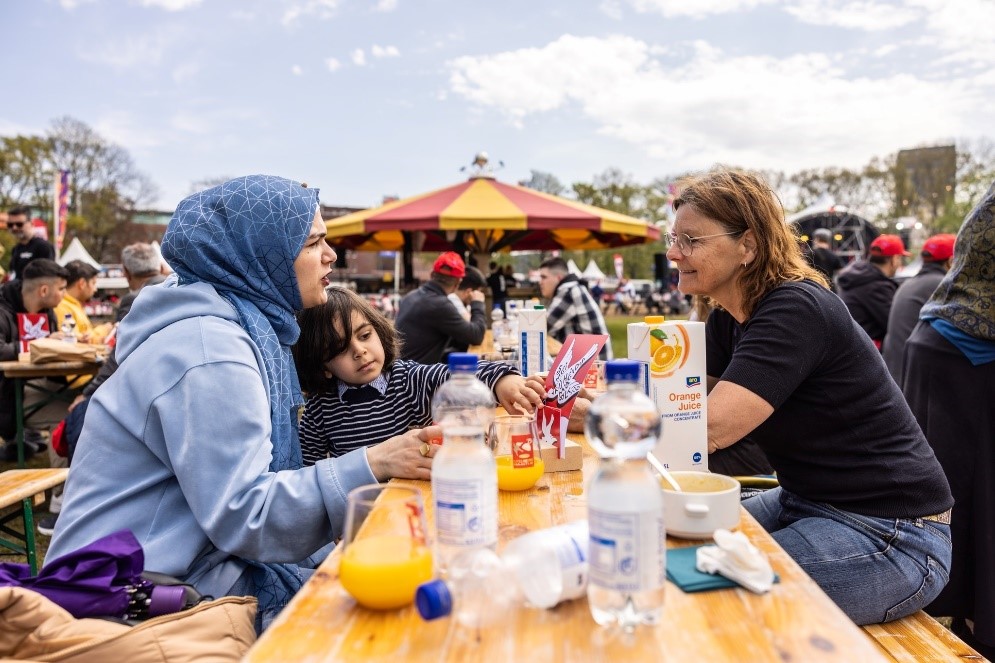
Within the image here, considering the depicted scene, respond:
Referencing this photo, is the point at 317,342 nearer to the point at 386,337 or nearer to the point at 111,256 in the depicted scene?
the point at 386,337

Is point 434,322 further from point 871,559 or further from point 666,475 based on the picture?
point 666,475

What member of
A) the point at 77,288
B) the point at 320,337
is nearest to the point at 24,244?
the point at 77,288

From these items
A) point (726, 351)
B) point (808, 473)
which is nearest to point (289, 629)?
point (808, 473)

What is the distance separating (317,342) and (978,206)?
2.61 metres

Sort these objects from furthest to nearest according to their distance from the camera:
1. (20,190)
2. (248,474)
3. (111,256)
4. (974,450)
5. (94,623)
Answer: (111,256)
(20,190)
(974,450)
(248,474)
(94,623)

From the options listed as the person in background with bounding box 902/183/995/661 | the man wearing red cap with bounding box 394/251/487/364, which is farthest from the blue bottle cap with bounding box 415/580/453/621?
the man wearing red cap with bounding box 394/251/487/364

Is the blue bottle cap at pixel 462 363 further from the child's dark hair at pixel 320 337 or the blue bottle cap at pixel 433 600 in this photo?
the child's dark hair at pixel 320 337

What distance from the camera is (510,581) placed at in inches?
40.3

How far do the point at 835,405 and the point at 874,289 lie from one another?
5.53m

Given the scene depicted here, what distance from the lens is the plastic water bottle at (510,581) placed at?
981mm

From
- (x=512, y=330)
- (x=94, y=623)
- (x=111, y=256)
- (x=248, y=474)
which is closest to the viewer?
(x=94, y=623)

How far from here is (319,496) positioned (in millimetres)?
1444

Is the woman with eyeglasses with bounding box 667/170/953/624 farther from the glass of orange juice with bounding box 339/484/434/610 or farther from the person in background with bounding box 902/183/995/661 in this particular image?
the glass of orange juice with bounding box 339/484/434/610

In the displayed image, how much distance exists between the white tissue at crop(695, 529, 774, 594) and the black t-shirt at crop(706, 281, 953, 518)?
0.74m
